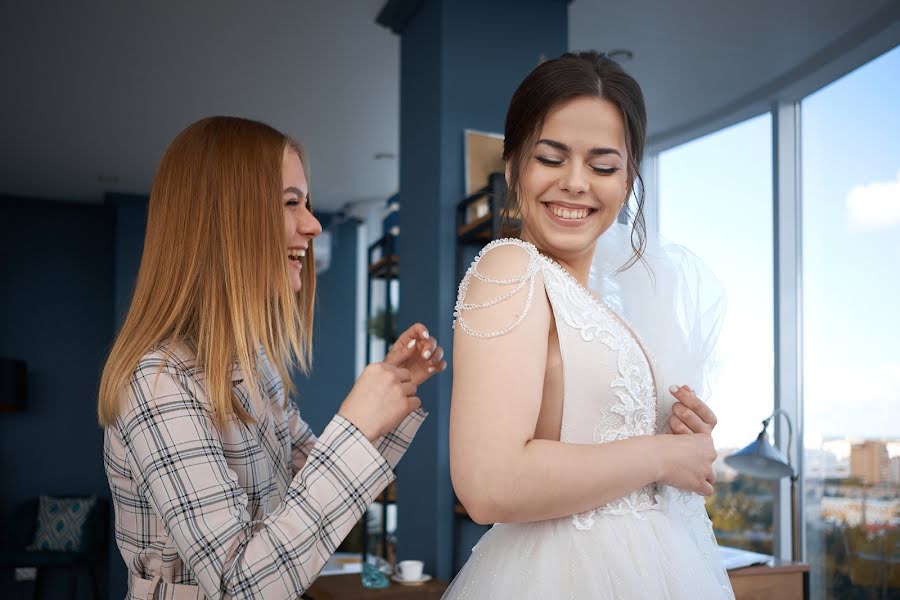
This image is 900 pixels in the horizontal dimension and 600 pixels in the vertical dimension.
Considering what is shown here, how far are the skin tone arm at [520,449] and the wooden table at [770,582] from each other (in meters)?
1.97

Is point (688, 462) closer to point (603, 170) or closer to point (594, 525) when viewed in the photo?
point (594, 525)

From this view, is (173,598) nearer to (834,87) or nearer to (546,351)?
(546,351)

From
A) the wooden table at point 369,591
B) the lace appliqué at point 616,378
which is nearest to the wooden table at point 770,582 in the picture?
the wooden table at point 369,591

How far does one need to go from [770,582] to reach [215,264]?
7.95 feet

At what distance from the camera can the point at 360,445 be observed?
1.16 meters

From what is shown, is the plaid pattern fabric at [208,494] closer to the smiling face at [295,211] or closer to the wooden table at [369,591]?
the smiling face at [295,211]

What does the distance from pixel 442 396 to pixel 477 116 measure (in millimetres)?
1076

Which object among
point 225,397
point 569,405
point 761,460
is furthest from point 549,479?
point 761,460

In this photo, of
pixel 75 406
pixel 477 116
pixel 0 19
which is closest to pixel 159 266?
pixel 477 116

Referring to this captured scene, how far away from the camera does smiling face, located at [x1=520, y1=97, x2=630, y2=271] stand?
1.13 m

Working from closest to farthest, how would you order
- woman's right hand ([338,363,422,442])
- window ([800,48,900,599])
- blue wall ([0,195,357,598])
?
woman's right hand ([338,363,422,442]), window ([800,48,900,599]), blue wall ([0,195,357,598])

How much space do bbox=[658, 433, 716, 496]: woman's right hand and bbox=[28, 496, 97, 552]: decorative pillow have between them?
240 inches

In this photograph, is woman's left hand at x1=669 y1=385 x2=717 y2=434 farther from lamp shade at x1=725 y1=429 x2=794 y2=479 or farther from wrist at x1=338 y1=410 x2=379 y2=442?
lamp shade at x1=725 y1=429 x2=794 y2=479

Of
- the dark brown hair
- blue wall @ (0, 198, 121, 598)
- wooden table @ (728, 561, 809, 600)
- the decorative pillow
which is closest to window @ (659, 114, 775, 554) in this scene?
wooden table @ (728, 561, 809, 600)
